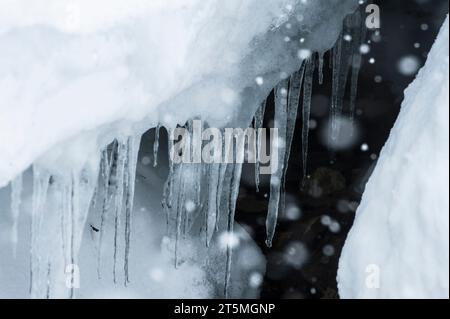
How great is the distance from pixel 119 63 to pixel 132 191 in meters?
0.82

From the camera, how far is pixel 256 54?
3.05 metres

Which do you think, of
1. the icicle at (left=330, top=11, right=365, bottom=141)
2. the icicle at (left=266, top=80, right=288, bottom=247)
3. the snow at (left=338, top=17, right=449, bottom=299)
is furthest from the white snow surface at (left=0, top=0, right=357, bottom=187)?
the snow at (left=338, top=17, right=449, bottom=299)

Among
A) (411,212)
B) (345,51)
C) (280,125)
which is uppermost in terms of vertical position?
(345,51)

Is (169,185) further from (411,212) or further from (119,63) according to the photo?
(411,212)

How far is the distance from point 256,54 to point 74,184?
117 centimetres

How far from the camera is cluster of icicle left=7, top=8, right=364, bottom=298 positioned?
106 inches

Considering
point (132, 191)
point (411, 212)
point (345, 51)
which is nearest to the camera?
point (411, 212)

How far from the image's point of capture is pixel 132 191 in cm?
297

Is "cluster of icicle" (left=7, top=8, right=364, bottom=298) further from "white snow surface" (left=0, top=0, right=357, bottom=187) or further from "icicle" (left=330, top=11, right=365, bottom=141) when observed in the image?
"white snow surface" (left=0, top=0, right=357, bottom=187)

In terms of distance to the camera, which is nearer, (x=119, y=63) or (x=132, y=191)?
(x=119, y=63)

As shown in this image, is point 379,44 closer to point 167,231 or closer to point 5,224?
point 167,231

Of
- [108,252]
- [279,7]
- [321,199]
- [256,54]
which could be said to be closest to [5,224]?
[108,252]

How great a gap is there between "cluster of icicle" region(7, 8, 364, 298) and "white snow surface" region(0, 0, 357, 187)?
17 centimetres

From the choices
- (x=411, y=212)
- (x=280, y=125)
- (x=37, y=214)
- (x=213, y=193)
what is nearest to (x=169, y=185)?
(x=213, y=193)
